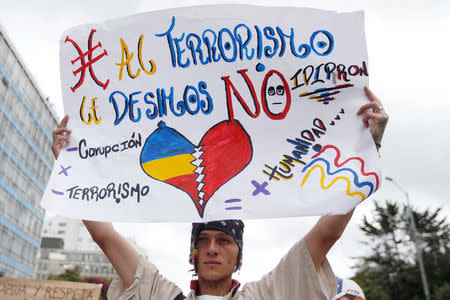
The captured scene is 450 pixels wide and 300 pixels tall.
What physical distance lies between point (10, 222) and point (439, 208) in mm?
35416

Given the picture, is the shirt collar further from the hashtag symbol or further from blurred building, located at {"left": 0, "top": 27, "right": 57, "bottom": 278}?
blurred building, located at {"left": 0, "top": 27, "right": 57, "bottom": 278}

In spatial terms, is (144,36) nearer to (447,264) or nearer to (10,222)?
(447,264)

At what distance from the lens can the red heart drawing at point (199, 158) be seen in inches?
104

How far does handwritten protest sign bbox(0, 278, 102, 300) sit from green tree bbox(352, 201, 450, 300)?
30.7 metres

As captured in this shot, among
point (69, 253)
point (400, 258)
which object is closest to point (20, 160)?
point (400, 258)

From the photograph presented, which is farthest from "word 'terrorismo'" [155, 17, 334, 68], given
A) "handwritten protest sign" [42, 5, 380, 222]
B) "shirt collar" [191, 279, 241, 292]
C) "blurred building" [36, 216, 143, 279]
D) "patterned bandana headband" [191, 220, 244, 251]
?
"blurred building" [36, 216, 143, 279]

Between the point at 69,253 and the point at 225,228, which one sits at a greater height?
the point at 69,253

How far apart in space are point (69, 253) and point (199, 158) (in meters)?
117

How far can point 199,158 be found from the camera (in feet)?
8.98

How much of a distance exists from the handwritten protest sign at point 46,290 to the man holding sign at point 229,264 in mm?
3378

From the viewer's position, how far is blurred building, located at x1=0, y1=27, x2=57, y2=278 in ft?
121

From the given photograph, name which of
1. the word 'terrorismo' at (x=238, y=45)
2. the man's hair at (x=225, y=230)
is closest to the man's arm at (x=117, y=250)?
the man's hair at (x=225, y=230)

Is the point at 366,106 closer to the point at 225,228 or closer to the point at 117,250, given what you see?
the point at 225,228

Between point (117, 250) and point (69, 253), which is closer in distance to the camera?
point (117, 250)
